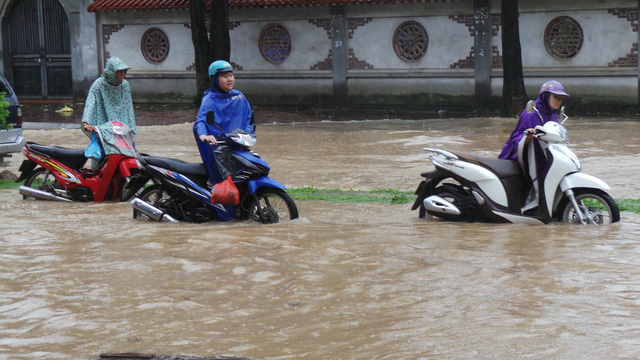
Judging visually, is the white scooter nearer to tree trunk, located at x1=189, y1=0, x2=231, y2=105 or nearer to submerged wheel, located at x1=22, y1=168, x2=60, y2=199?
submerged wheel, located at x1=22, y1=168, x2=60, y2=199

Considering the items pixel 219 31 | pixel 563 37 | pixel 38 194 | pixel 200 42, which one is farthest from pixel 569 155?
→ pixel 200 42

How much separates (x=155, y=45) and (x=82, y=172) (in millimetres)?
16561

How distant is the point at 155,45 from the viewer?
26188 millimetres

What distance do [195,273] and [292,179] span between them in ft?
19.4

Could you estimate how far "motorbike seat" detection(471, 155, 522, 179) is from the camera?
8.20 metres

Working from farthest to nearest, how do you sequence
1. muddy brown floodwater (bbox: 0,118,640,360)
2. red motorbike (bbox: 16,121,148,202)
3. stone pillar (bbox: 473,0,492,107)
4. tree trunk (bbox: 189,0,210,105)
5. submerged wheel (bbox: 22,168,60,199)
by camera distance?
tree trunk (bbox: 189,0,210,105)
stone pillar (bbox: 473,0,492,107)
submerged wheel (bbox: 22,168,60,199)
red motorbike (bbox: 16,121,148,202)
muddy brown floodwater (bbox: 0,118,640,360)

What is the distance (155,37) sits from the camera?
26156mm

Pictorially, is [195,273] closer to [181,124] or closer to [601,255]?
[601,255]

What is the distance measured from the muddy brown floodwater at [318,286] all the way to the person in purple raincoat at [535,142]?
1.27ft

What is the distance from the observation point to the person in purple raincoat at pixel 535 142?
7.99 m

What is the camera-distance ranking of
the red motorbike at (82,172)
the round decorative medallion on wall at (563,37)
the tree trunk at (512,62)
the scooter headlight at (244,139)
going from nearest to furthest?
the scooter headlight at (244,139) → the red motorbike at (82,172) → the tree trunk at (512,62) → the round decorative medallion on wall at (563,37)

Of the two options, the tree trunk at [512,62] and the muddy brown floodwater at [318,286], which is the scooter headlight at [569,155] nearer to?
the muddy brown floodwater at [318,286]

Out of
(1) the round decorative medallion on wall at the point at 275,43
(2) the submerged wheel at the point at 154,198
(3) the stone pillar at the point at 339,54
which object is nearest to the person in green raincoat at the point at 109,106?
(2) the submerged wheel at the point at 154,198

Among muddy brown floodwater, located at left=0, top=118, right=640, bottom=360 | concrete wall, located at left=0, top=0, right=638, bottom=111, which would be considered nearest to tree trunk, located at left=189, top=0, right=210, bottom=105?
concrete wall, located at left=0, top=0, right=638, bottom=111
